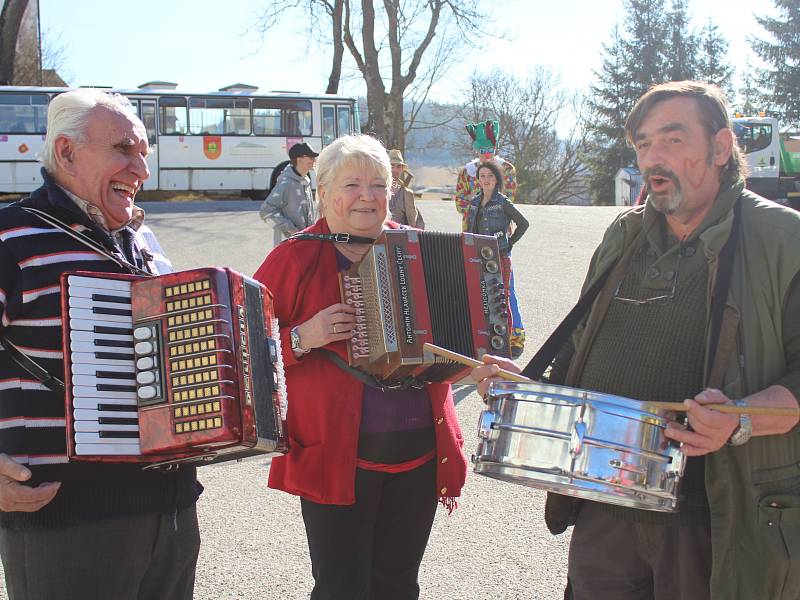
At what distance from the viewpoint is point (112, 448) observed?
7.45 ft

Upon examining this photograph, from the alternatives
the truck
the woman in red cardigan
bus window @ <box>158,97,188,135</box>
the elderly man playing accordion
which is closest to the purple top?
the woman in red cardigan

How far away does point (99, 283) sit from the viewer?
2.30 metres

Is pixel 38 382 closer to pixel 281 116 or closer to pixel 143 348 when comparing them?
pixel 143 348

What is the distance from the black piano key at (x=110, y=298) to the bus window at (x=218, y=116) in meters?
23.7

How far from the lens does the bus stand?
2506 centimetres

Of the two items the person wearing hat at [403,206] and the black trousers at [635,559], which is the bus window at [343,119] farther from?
the black trousers at [635,559]

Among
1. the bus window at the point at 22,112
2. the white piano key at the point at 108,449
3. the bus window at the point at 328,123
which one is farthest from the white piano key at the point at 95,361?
the bus window at the point at 328,123

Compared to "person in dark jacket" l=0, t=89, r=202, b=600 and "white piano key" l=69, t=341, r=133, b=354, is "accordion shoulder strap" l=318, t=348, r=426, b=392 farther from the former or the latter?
"white piano key" l=69, t=341, r=133, b=354

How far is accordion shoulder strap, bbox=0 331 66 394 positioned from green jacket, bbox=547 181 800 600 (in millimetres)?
1761

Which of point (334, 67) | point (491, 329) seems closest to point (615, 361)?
point (491, 329)

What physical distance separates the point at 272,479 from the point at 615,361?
128cm

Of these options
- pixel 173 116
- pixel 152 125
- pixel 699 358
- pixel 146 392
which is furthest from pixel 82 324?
pixel 173 116

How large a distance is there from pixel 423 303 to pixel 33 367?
4.44ft

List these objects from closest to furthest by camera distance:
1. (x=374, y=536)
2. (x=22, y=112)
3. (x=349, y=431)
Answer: (x=349, y=431) < (x=374, y=536) < (x=22, y=112)
